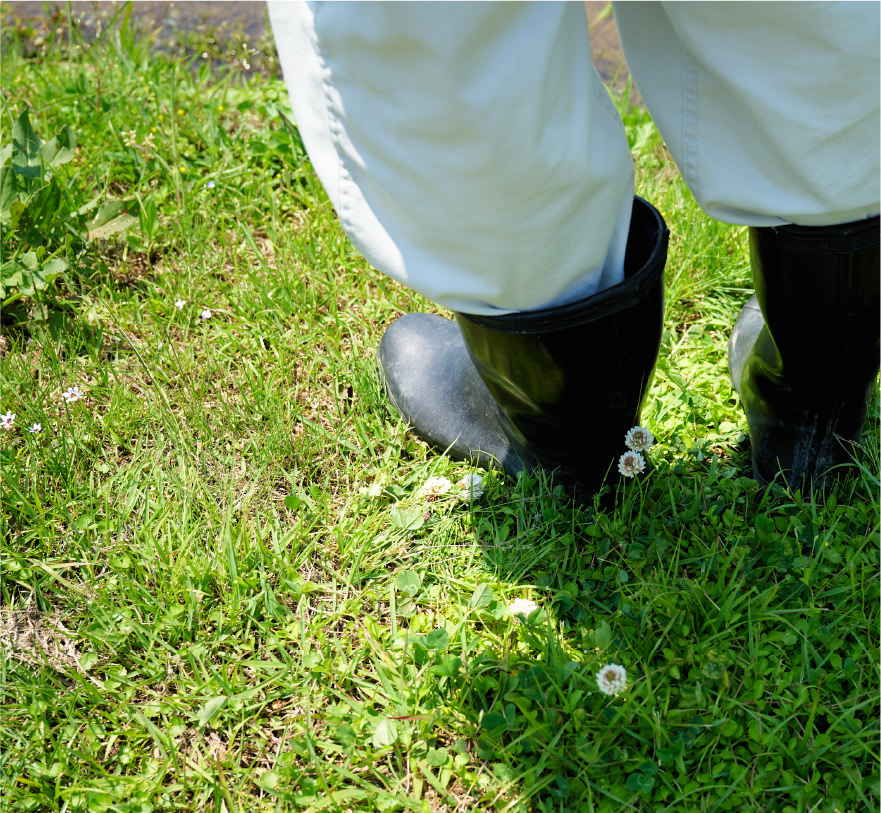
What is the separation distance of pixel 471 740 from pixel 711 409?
0.88 metres

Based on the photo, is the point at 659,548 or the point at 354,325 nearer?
the point at 659,548

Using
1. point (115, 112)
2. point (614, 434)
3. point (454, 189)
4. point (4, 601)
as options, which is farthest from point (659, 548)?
point (115, 112)

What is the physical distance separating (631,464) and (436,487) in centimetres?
38

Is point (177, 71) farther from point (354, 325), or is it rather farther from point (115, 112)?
point (354, 325)

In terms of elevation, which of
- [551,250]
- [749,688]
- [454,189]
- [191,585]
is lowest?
[749,688]

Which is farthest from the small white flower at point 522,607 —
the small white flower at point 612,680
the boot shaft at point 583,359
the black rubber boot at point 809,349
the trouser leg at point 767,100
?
the trouser leg at point 767,100

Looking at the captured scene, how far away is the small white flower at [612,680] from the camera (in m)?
1.21

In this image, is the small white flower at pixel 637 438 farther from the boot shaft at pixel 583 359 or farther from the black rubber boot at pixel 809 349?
the black rubber boot at pixel 809 349

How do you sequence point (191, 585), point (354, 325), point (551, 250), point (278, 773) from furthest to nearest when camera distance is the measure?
point (354, 325), point (191, 585), point (278, 773), point (551, 250)

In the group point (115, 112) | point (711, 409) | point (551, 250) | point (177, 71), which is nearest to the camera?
point (551, 250)

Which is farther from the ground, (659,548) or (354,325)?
(354,325)

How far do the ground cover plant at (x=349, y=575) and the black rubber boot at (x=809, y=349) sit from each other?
7cm

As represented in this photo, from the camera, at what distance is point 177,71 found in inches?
106

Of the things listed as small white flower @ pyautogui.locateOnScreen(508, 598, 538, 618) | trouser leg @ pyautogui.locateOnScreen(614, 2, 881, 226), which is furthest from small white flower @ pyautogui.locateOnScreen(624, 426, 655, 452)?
trouser leg @ pyautogui.locateOnScreen(614, 2, 881, 226)
